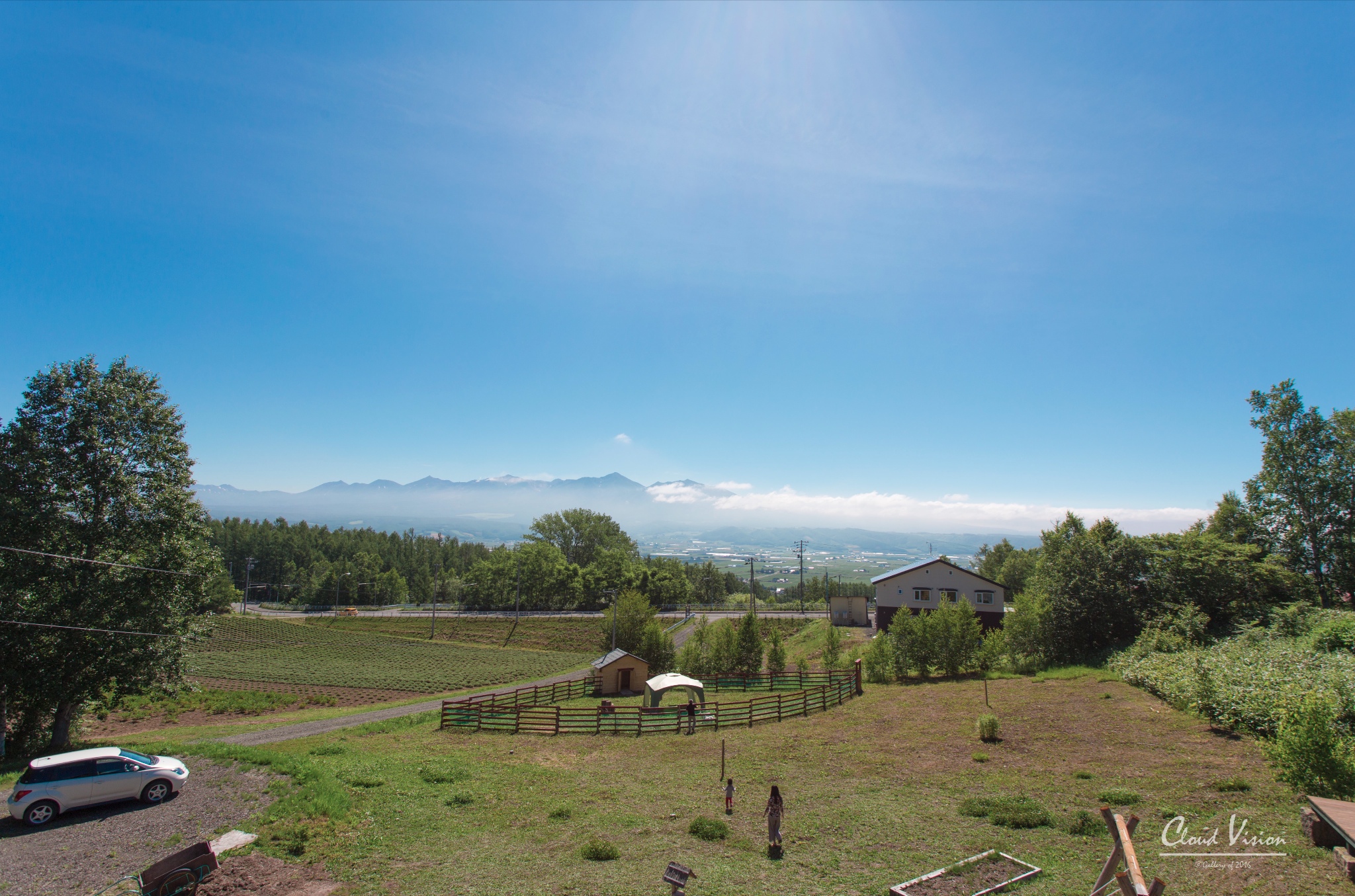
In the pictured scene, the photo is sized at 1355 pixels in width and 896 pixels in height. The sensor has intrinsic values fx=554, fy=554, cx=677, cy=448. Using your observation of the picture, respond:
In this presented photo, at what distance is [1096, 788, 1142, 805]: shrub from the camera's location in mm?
12094

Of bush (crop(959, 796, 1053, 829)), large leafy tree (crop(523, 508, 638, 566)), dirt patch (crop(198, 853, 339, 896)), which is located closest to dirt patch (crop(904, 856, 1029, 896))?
bush (crop(959, 796, 1053, 829))

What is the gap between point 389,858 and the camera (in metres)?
11.2

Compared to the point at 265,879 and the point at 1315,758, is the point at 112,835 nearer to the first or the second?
the point at 265,879

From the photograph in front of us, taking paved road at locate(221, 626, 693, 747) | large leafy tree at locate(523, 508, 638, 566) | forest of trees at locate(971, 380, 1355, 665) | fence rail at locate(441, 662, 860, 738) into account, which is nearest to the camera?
fence rail at locate(441, 662, 860, 738)

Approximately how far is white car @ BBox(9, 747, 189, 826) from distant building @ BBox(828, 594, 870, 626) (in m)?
57.6

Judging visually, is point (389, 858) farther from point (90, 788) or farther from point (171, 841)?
point (90, 788)

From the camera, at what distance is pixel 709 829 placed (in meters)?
12.2

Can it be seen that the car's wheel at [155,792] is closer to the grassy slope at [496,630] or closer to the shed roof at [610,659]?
the shed roof at [610,659]

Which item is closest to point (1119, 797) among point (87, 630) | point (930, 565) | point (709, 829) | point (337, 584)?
point (709, 829)

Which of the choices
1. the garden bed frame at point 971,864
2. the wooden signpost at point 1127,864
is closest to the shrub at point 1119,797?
the garden bed frame at point 971,864

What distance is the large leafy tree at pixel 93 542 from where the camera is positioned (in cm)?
2034

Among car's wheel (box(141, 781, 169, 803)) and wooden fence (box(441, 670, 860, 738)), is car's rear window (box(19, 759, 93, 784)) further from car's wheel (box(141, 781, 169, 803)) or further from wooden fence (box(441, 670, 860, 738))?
wooden fence (box(441, 670, 860, 738))

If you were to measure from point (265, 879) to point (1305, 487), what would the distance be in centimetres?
4943

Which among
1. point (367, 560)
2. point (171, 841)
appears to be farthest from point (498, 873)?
point (367, 560)
